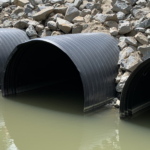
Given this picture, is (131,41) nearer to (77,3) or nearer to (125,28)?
(125,28)

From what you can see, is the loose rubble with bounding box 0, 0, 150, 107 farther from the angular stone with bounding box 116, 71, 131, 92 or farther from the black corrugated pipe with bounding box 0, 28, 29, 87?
the black corrugated pipe with bounding box 0, 28, 29, 87

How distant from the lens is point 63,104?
709 centimetres

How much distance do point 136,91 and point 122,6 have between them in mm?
3274

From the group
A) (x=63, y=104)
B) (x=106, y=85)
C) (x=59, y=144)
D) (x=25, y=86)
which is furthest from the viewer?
(x=25, y=86)

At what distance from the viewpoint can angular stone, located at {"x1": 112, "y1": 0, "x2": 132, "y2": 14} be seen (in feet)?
27.7

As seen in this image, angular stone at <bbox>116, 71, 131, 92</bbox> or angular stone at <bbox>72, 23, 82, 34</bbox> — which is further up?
angular stone at <bbox>72, 23, 82, 34</bbox>

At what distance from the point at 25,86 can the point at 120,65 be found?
9.48ft

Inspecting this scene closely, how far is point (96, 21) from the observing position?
28.1 ft

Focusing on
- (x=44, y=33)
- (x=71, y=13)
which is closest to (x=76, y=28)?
(x=71, y=13)

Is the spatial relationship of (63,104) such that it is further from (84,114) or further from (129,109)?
(129,109)

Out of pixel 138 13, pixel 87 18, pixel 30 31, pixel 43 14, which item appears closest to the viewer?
pixel 138 13

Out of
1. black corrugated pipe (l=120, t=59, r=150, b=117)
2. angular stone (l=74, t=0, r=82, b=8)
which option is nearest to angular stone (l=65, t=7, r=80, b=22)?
angular stone (l=74, t=0, r=82, b=8)

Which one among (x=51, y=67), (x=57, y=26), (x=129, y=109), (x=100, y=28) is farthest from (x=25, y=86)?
(x=129, y=109)

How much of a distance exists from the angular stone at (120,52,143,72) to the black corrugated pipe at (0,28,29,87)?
10.8ft
